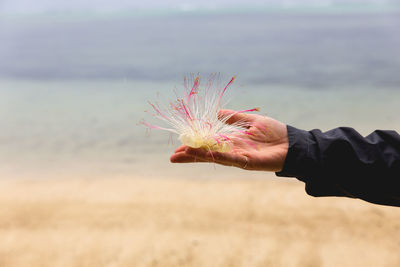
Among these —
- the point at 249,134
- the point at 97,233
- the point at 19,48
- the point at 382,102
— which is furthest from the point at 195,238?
the point at 19,48

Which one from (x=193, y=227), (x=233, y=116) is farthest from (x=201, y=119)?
(x=193, y=227)

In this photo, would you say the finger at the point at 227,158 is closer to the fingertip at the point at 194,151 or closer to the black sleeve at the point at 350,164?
the fingertip at the point at 194,151

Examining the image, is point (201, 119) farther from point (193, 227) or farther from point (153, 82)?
point (153, 82)

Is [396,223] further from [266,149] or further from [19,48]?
[19,48]

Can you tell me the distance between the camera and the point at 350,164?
67.2 inches

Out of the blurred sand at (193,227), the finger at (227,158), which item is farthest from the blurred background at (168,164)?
the finger at (227,158)

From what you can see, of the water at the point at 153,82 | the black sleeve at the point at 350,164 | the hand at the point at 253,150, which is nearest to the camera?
the black sleeve at the point at 350,164

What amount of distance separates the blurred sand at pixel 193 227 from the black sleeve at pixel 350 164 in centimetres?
107

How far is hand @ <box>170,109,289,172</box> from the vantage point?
1.81 metres

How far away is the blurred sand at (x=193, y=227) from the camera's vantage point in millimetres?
2703

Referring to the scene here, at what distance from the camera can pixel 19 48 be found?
11.9m

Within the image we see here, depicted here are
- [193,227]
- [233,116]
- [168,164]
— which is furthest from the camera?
[168,164]

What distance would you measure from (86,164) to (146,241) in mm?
1969

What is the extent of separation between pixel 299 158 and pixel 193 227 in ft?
5.05
